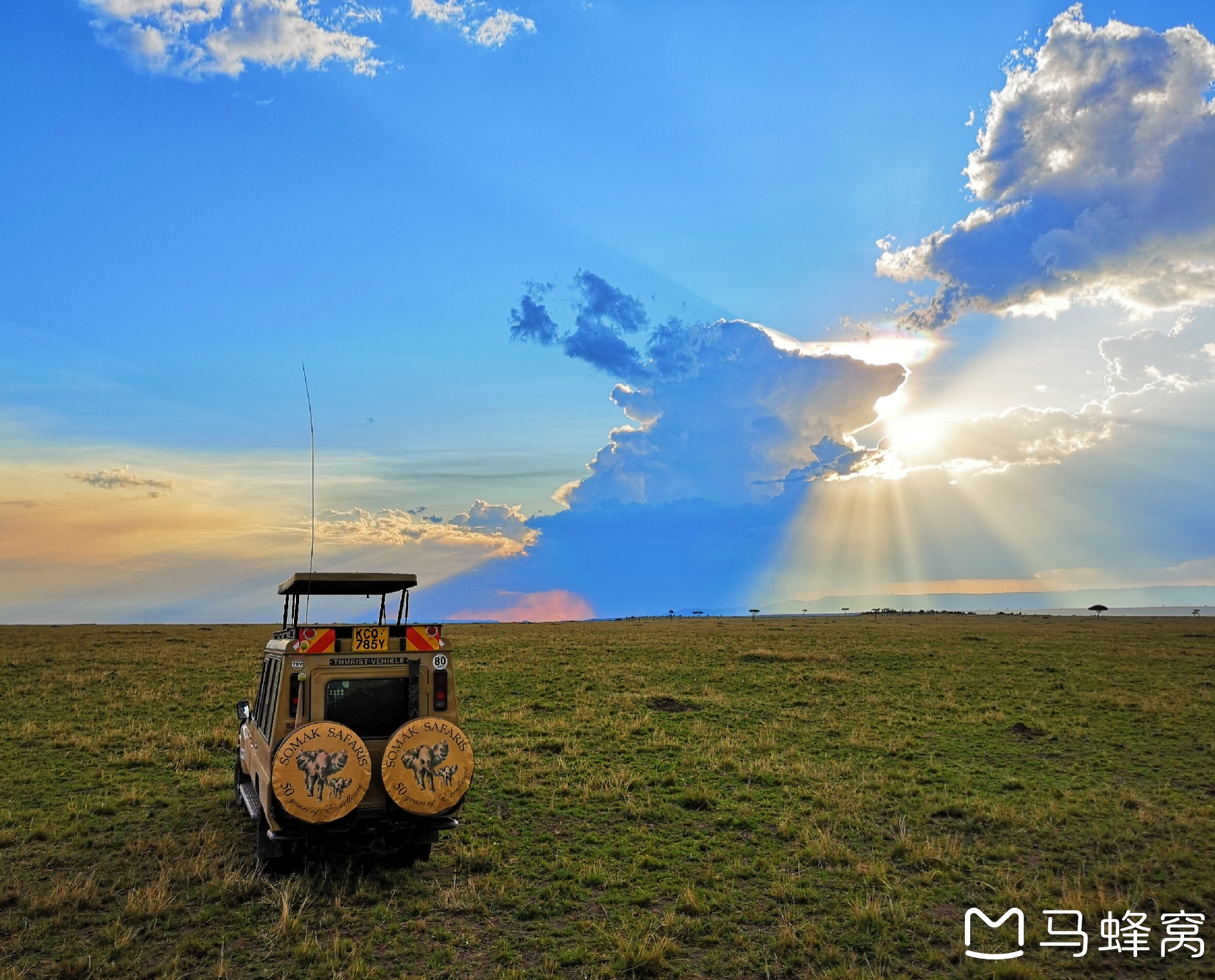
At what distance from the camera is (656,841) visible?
40.2 feet

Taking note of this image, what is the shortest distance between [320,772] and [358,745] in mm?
479

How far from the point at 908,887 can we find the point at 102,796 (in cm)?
1408

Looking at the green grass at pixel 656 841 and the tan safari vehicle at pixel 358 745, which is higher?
the tan safari vehicle at pixel 358 745

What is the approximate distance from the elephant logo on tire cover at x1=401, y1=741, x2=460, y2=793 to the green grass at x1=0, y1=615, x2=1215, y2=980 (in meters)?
1.58

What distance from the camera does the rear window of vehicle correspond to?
32.1 feet

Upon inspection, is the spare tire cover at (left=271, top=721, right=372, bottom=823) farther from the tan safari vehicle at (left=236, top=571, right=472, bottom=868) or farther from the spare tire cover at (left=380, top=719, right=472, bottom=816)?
the spare tire cover at (left=380, top=719, right=472, bottom=816)

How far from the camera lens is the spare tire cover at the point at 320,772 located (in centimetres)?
873

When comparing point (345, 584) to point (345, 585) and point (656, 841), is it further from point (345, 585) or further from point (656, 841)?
point (656, 841)

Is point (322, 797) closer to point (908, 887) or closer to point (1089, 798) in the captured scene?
point (908, 887)
